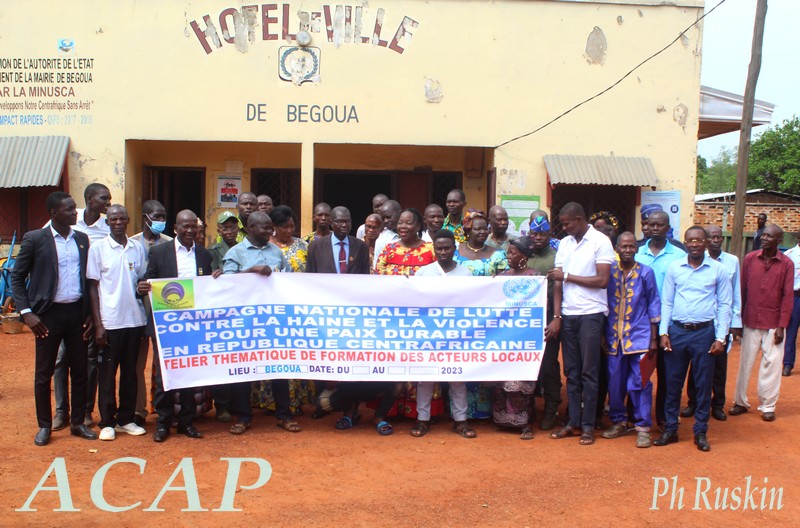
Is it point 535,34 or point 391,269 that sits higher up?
point 535,34

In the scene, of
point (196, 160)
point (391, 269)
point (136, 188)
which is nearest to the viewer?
point (391, 269)

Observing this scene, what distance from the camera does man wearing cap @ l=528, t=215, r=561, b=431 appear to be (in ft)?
20.8

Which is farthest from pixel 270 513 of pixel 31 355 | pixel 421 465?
pixel 31 355

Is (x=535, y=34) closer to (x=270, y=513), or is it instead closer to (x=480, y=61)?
(x=480, y=61)

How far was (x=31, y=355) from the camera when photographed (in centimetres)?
970

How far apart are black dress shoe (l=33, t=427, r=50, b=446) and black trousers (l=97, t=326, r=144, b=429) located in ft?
1.30

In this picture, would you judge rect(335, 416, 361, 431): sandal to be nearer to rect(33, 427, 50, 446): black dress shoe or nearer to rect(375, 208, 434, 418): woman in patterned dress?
rect(375, 208, 434, 418): woman in patterned dress

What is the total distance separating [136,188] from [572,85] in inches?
273

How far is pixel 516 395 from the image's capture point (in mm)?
6289

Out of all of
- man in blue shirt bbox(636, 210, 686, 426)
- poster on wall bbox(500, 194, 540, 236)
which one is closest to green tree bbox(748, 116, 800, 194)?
poster on wall bbox(500, 194, 540, 236)

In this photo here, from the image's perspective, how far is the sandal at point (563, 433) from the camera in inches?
246

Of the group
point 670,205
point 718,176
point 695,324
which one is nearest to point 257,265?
point 695,324

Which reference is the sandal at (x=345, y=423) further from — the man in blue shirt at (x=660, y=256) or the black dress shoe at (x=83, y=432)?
the man in blue shirt at (x=660, y=256)

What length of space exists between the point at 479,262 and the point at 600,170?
573 cm
